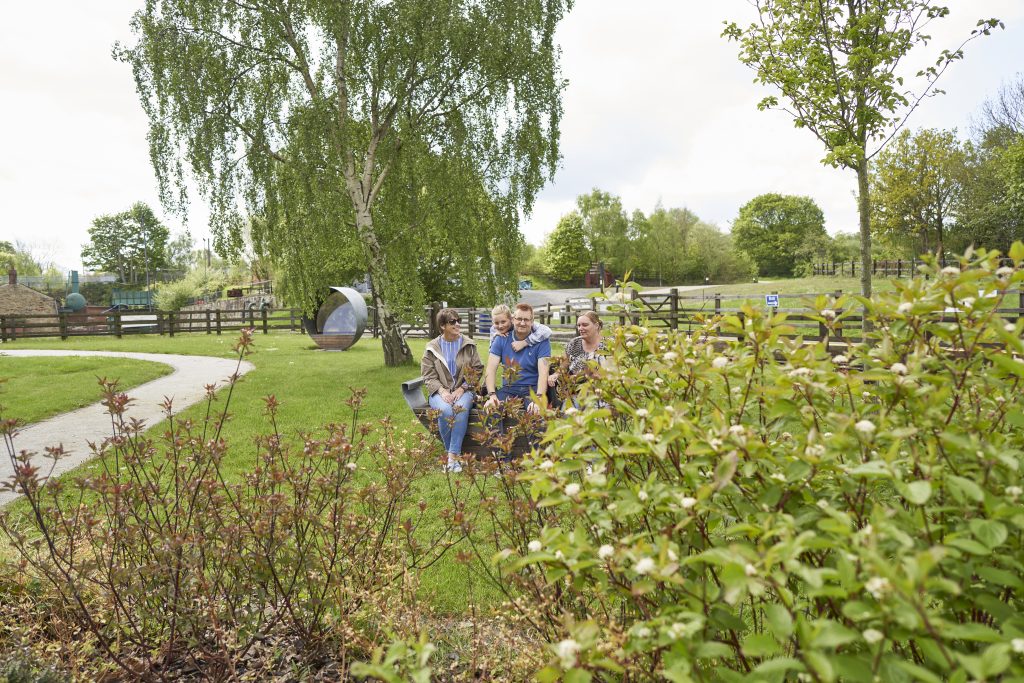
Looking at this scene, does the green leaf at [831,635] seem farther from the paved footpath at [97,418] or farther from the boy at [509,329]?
the boy at [509,329]

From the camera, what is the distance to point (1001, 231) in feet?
107

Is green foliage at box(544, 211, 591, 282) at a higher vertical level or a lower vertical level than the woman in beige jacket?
higher

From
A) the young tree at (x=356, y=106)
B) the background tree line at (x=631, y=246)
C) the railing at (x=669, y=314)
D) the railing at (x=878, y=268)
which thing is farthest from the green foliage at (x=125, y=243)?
the young tree at (x=356, y=106)

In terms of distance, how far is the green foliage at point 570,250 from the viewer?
6362 centimetres

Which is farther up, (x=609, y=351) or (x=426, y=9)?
(x=426, y=9)

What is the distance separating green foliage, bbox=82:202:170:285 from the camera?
86750mm

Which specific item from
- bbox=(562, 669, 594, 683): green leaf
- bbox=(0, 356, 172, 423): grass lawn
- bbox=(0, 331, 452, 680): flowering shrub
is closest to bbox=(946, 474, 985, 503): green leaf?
bbox=(562, 669, 594, 683): green leaf

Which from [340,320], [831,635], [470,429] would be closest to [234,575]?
[831,635]

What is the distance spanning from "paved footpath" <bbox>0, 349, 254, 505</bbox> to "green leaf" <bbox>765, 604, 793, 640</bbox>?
4.18m

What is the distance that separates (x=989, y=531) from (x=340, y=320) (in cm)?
2283

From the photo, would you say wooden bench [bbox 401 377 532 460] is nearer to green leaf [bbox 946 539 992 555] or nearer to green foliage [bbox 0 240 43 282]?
green leaf [bbox 946 539 992 555]

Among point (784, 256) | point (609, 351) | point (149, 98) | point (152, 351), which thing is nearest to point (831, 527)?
point (609, 351)

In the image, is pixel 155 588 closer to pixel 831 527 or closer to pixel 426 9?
pixel 831 527

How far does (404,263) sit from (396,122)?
9.44ft
